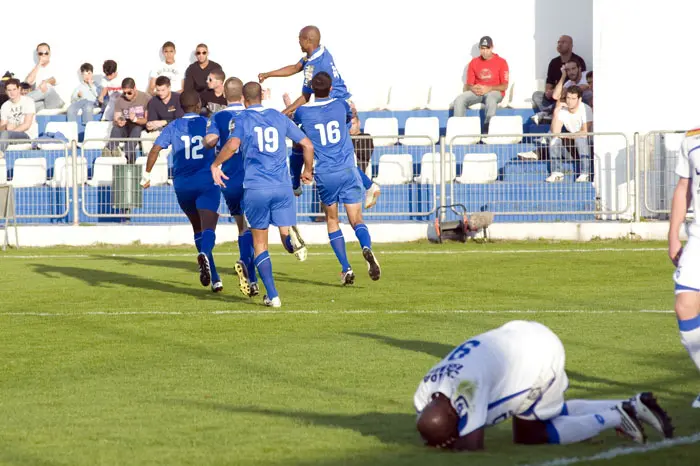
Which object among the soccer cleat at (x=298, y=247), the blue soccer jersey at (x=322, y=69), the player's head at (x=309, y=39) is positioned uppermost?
the player's head at (x=309, y=39)

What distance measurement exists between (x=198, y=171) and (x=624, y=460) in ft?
28.5

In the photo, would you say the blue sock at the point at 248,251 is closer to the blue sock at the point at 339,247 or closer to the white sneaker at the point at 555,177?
the blue sock at the point at 339,247

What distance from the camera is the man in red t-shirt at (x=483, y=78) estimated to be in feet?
74.5

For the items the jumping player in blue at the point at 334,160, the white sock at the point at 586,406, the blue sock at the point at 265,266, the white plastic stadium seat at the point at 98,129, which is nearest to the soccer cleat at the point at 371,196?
the jumping player in blue at the point at 334,160

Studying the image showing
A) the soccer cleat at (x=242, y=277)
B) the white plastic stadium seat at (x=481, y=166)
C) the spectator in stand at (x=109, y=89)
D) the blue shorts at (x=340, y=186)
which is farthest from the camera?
the spectator in stand at (x=109, y=89)

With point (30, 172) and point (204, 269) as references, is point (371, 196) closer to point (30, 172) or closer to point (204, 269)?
→ point (204, 269)

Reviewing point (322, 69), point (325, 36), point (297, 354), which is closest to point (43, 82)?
point (325, 36)

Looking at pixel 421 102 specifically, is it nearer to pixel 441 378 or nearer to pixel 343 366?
pixel 343 366

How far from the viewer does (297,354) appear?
9320 mm

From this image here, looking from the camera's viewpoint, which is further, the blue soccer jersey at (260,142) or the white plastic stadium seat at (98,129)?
the white plastic stadium seat at (98,129)

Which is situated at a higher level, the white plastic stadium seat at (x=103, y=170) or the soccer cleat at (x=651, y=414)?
the white plastic stadium seat at (x=103, y=170)

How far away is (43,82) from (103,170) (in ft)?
17.6

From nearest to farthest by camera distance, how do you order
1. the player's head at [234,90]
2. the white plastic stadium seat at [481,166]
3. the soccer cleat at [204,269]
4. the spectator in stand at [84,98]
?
the player's head at [234,90] < the soccer cleat at [204,269] < the white plastic stadium seat at [481,166] < the spectator in stand at [84,98]

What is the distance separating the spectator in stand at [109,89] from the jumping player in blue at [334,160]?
1058cm
